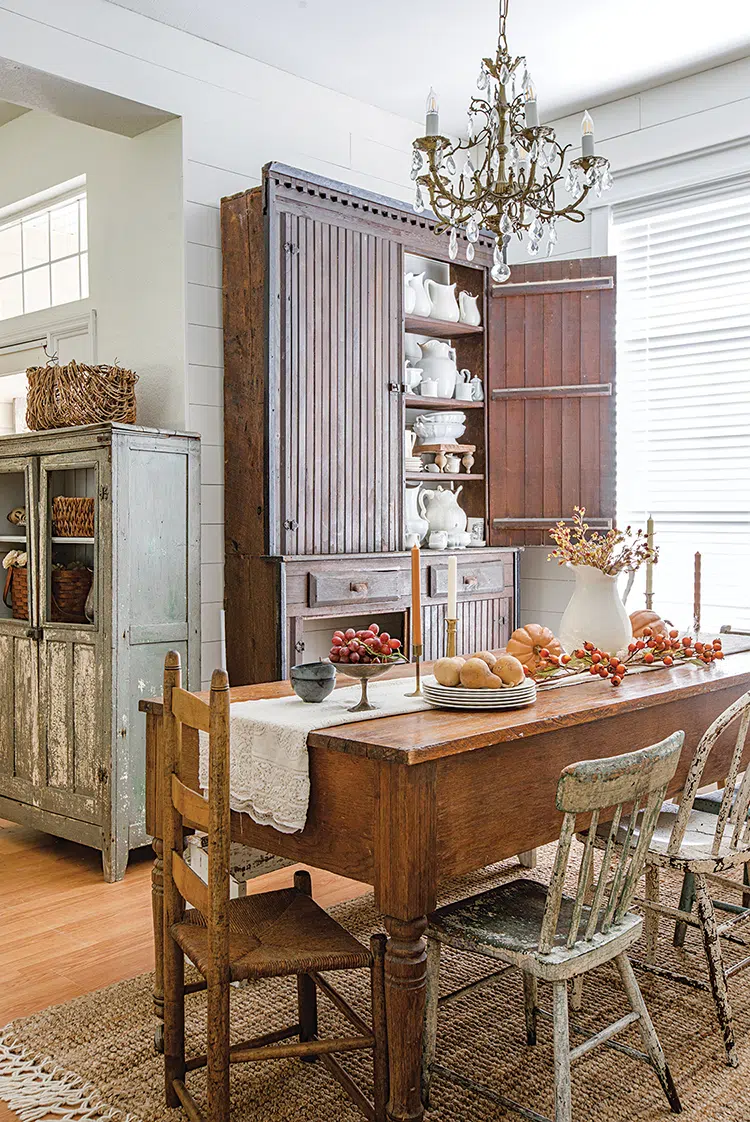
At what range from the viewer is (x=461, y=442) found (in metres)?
5.30

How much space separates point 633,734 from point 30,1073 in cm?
165

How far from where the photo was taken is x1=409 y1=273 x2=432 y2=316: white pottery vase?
15.9 feet

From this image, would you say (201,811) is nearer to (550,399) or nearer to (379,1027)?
(379,1027)

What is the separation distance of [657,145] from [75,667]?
143 inches

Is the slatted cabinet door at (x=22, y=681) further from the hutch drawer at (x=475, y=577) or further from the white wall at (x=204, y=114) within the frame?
the hutch drawer at (x=475, y=577)

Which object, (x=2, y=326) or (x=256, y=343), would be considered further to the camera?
(x=2, y=326)

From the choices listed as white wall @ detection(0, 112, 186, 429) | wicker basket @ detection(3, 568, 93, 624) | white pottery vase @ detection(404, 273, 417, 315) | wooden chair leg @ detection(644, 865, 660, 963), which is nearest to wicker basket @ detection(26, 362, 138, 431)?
white wall @ detection(0, 112, 186, 429)

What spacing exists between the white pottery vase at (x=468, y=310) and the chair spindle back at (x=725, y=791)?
9.99 feet

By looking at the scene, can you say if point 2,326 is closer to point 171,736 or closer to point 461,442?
point 461,442

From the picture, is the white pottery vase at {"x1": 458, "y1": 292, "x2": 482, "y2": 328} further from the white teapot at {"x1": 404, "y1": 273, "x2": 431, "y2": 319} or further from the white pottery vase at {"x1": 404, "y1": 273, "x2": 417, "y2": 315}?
the white pottery vase at {"x1": 404, "y1": 273, "x2": 417, "y2": 315}

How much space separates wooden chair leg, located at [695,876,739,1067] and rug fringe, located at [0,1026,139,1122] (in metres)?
1.37

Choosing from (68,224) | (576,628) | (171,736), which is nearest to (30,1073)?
(171,736)

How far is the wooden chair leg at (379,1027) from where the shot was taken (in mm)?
1933


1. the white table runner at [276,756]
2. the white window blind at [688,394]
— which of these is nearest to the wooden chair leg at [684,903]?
the white table runner at [276,756]
